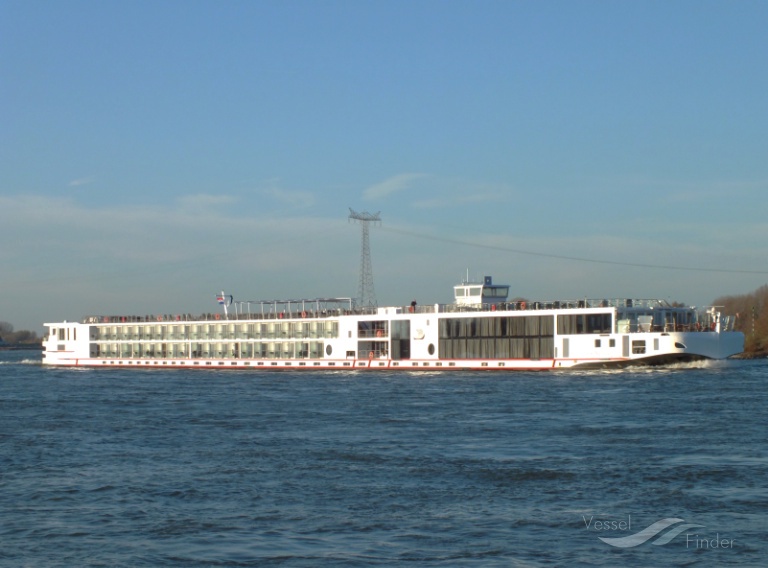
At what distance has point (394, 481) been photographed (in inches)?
1212

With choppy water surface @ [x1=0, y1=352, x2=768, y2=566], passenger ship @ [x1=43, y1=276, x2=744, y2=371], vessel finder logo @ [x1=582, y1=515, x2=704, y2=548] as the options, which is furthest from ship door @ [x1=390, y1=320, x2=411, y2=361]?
vessel finder logo @ [x1=582, y1=515, x2=704, y2=548]

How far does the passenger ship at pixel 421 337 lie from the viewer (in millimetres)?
78250

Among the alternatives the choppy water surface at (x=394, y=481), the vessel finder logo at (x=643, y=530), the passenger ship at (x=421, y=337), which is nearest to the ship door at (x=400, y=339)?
the passenger ship at (x=421, y=337)

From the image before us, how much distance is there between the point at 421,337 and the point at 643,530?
67.2m

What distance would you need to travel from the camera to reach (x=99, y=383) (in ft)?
275

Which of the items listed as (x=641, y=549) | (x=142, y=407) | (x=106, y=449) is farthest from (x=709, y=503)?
(x=142, y=407)

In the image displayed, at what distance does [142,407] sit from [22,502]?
29.5 m

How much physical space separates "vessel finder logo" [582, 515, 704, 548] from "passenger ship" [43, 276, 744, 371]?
173 feet

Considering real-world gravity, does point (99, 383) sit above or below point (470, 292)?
below

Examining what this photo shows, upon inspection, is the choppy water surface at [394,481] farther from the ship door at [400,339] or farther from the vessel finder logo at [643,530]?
the ship door at [400,339]

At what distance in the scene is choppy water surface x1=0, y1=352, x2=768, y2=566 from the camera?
22.9 meters

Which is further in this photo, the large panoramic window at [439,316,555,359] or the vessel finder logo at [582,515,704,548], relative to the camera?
the large panoramic window at [439,316,555,359]

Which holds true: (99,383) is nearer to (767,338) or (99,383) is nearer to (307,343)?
(307,343)

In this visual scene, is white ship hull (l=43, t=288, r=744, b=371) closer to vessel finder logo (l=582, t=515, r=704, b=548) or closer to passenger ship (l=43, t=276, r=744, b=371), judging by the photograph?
passenger ship (l=43, t=276, r=744, b=371)
